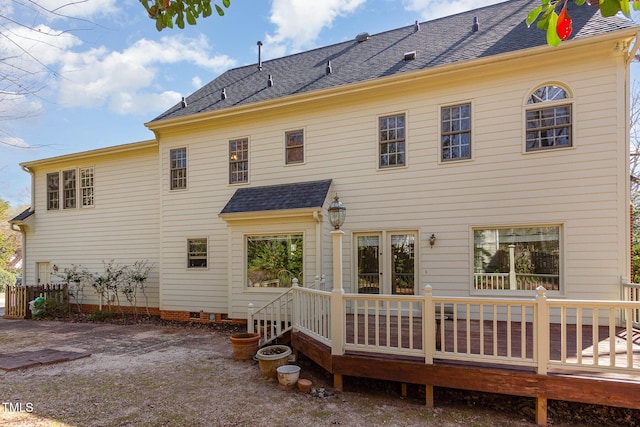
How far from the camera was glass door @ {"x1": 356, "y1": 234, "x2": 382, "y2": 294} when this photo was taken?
8.24 meters

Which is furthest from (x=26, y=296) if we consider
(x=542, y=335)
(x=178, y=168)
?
(x=542, y=335)

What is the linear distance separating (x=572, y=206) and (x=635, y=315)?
2.20 meters

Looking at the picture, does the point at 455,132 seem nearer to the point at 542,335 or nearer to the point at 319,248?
the point at 319,248

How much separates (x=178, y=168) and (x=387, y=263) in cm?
673

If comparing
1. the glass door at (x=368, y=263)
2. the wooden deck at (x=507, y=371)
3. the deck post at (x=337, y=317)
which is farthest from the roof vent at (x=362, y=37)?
the wooden deck at (x=507, y=371)

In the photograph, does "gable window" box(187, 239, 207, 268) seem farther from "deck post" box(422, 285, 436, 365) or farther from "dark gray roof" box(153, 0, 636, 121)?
"deck post" box(422, 285, 436, 365)

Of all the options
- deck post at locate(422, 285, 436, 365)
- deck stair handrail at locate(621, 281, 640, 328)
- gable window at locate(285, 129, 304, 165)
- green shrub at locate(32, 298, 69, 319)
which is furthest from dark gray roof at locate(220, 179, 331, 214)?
green shrub at locate(32, 298, 69, 319)

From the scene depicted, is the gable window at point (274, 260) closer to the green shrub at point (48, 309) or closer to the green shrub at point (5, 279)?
the green shrub at point (48, 309)

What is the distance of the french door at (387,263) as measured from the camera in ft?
26.3

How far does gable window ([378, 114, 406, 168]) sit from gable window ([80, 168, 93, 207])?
10096mm

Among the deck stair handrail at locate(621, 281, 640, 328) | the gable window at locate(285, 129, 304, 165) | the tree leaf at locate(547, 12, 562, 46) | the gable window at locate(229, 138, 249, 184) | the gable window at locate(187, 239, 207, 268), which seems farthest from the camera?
the gable window at locate(187, 239, 207, 268)

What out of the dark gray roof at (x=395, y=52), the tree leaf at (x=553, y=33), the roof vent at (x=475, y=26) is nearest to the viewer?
the tree leaf at (x=553, y=33)

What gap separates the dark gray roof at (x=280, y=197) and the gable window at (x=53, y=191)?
7843 mm

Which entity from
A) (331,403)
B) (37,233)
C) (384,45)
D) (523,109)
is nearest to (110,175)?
(37,233)
